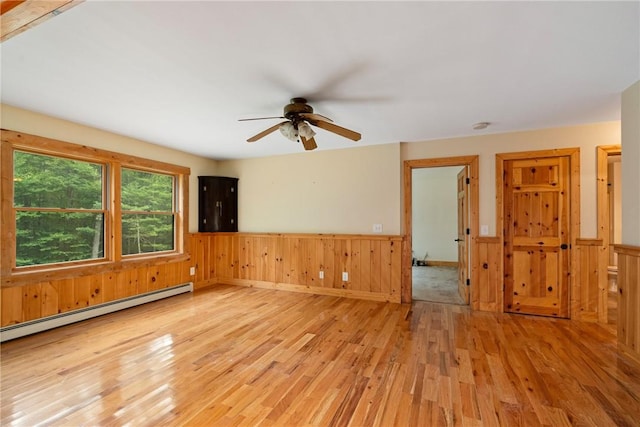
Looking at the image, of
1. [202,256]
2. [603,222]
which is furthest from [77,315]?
[603,222]

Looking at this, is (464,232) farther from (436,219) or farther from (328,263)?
(436,219)

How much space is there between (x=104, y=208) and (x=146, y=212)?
0.57 meters

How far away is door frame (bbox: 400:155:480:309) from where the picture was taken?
3719 millimetres

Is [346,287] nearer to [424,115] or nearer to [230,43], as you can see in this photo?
[424,115]

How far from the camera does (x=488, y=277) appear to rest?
12.0 ft

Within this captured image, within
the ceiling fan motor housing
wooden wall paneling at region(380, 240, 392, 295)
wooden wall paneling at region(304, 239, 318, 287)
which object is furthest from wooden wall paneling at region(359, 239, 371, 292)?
the ceiling fan motor housing

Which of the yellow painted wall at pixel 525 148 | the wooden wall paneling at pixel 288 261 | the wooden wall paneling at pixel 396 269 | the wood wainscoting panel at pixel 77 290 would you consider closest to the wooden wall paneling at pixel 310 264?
the wooden wall paneling at pixel 288 261

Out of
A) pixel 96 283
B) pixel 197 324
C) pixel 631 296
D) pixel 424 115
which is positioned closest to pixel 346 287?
pixel 197 324

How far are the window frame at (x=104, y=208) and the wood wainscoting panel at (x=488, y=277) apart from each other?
4.58 m

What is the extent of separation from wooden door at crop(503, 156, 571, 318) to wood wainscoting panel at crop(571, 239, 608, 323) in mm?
93

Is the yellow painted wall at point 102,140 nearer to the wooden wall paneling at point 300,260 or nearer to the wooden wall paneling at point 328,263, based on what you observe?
the wooden wall paneling at point 300,260

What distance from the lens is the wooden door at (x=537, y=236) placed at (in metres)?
3.39

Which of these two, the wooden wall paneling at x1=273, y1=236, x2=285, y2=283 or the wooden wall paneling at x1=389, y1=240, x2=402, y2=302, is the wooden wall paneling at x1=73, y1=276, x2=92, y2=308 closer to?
the wooden wall paneling at x1=273, y1=236, x2=285, y2=283

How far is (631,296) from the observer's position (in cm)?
235
